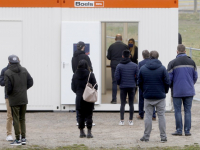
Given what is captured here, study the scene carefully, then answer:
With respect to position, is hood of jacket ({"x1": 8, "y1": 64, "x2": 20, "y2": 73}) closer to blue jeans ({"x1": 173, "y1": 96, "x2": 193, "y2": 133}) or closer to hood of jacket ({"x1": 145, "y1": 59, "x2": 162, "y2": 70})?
hood of jacket ({"x1": 145, "y1": 59, "x2": 162, "y2": 70})

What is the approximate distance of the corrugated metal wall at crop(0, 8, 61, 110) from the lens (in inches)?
498

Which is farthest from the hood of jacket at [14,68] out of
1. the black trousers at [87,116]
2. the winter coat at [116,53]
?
the winter coat at [116,53]

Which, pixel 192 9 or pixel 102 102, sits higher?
pixel 192 9

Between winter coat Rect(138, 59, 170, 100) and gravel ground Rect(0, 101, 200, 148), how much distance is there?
0.91 meters

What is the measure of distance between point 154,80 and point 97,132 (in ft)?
6.28

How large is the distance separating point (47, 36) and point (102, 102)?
7.98 feet

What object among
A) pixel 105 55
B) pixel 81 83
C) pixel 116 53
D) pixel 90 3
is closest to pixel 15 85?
pixel 81 83

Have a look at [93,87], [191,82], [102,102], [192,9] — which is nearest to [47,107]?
[102,102]

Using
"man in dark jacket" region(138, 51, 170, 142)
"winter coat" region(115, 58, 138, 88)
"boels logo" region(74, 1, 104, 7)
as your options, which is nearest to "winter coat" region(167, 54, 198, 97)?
"man in dark jacket" region(138, 51, 170, 142)

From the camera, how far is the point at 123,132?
10.4 m

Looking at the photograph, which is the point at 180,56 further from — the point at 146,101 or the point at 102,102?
the point at 102,102

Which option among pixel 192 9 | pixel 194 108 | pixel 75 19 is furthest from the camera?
pixel 192 9

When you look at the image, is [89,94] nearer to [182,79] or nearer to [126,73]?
[126,73]

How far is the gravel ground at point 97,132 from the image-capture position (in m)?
9.21
